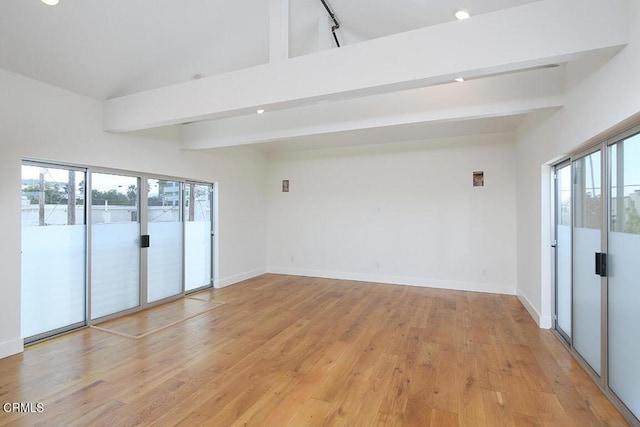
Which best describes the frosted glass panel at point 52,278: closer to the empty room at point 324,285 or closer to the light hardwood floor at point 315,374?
the empty room at point 324,285

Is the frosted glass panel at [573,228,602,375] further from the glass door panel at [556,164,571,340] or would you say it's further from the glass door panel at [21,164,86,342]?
the glass door panel at [21,164,86,342]

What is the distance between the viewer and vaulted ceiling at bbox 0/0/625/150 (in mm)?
2252

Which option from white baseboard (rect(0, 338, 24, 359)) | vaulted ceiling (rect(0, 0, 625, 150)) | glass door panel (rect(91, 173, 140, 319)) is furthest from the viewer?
glass door panel (rect(91, 173, 140, 319))

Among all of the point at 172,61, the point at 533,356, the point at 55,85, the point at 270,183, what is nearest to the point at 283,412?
the point at 533,356

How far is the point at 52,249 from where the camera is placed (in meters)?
3.74

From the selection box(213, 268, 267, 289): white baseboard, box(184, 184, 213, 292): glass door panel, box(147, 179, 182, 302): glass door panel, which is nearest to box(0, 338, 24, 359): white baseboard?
box(147, 179, 182, 302): glass door panel

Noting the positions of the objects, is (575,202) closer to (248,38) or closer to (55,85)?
(248,38)

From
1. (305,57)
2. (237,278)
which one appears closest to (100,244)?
(237,278)

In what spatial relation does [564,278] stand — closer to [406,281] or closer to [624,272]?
[624,272]

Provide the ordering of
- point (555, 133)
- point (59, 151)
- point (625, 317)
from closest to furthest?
point (625, 317)
point (555, 133)
point (59, 151)

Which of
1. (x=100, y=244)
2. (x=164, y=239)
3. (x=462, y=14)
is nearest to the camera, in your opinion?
(x=462, y=14)

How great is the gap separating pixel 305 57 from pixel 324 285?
4422 mm

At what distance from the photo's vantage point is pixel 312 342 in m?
3.54

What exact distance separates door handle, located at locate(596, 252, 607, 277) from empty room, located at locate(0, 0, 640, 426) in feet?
0.09
